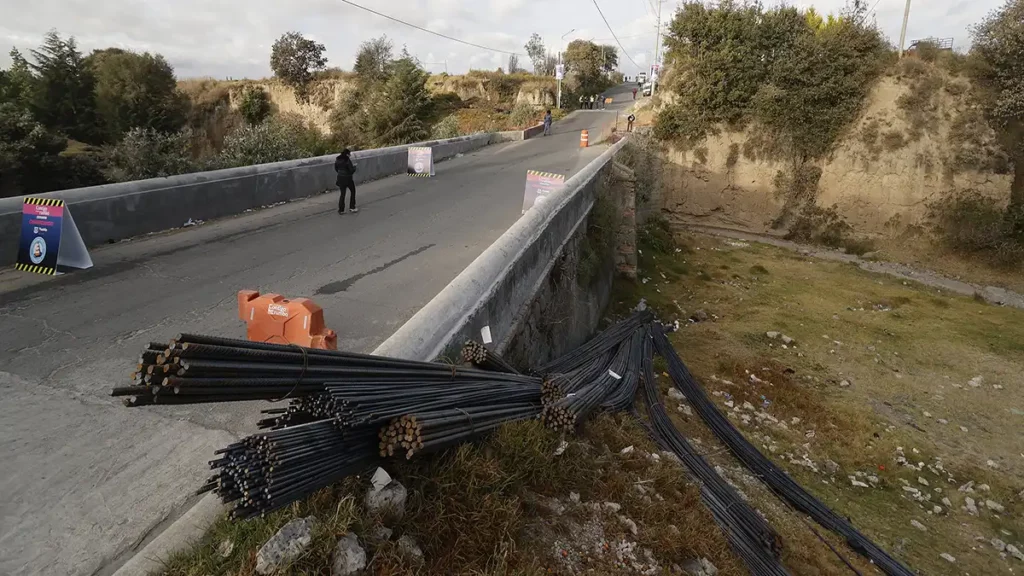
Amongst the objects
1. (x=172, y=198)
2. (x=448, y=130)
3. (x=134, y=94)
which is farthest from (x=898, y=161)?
(x=134, y=94)

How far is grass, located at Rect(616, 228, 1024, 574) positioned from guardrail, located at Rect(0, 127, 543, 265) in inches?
327

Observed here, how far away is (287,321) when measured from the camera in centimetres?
511

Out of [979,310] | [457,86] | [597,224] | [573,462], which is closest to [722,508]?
[573,462]

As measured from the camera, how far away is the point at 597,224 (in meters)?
13.2

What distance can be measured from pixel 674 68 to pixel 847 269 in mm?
11783

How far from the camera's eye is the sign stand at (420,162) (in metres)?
17.0

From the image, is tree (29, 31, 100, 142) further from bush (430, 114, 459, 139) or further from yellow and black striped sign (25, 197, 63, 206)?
yellow and black striped sign (25, 197, 63, 206)

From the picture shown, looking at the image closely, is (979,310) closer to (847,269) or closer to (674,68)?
(847,269)

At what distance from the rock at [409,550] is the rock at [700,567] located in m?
2.32

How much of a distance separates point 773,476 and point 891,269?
1553 cm

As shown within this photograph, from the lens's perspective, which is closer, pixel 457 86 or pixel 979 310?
pixel 979 310

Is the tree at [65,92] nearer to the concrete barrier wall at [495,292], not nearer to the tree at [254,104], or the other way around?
the tree at [254,104]

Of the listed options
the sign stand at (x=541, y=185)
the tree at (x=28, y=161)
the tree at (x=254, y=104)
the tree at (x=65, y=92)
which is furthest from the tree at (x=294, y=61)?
the sign stand at (x=541, y=185)

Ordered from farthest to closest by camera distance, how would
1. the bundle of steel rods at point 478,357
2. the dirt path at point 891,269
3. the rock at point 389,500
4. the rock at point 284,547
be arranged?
the dirt path at point 891,269 → the bundle of steel rods at point 478,357 → the rock at point 389,500 → the rock at point 284,547
